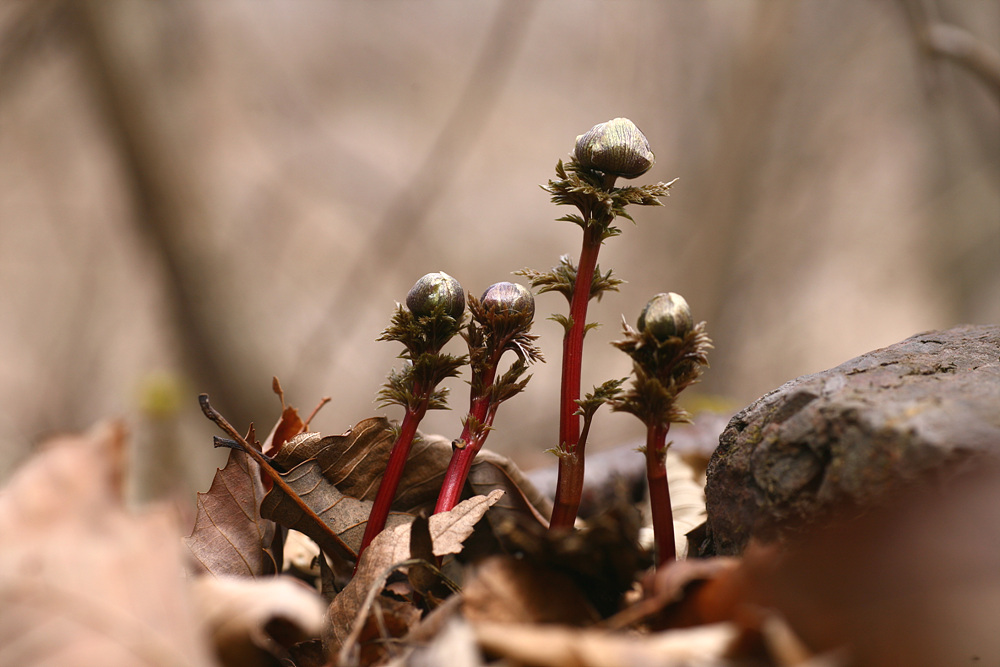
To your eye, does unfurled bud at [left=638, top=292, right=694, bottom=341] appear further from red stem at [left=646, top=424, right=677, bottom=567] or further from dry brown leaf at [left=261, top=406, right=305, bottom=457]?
dry brown leaf at [left=261, top=406, right=305, bottom=457]

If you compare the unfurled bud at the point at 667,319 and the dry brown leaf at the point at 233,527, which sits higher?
the unfurled bud at the point at 667,319

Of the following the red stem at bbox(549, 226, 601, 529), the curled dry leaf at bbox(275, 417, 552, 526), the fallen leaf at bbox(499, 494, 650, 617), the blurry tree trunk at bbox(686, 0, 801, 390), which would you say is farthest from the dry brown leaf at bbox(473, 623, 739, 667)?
the blurry tree trunk at bbox(686, 0, 801, 390)

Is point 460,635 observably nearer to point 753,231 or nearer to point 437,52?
point 437,52

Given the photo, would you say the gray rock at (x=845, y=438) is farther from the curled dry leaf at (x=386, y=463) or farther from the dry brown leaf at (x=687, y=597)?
the curled dry leaf at (x=386, y=463)

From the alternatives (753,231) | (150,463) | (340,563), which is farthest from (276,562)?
(753,231)

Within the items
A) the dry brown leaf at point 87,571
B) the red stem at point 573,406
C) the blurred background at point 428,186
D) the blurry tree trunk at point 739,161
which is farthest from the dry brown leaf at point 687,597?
the blurry tree trunk at point 739,161

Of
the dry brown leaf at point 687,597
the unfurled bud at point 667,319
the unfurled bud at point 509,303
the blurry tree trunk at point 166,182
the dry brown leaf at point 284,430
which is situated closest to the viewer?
the dry brown leaf at point 687,597

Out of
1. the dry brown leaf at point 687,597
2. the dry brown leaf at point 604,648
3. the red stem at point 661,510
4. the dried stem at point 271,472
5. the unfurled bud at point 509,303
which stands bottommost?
the dry brown leaf at point 604,648
